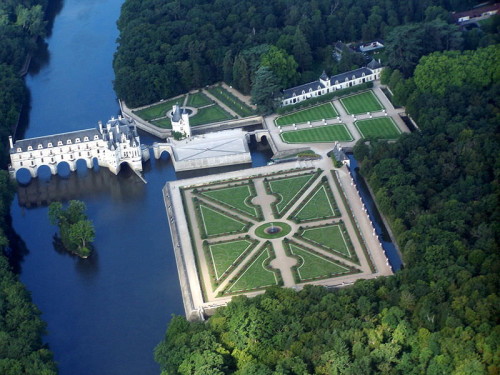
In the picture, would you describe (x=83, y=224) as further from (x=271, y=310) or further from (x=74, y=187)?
(x=271, y=310)

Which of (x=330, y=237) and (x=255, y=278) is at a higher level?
(x=330, y=237)

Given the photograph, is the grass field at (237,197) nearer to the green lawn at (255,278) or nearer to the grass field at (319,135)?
the green lawn at (255,278)

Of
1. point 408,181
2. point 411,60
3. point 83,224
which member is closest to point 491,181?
point 408,181

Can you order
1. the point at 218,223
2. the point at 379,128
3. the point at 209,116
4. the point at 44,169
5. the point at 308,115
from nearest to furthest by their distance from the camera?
1. the point at 218,223
2. the point at 44,169
3. the point at 379,128
4. the point at 308,115
5. the point at 209,116

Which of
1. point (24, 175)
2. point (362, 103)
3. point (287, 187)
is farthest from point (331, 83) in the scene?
point (24, 175)

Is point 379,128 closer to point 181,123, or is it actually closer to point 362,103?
point 362,103

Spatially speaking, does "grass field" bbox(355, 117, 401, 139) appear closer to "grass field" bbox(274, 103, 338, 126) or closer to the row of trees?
"grass field" bbox(274, 103, 338, 126)

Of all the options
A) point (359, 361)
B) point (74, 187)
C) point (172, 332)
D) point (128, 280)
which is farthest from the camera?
point (74, 187)
